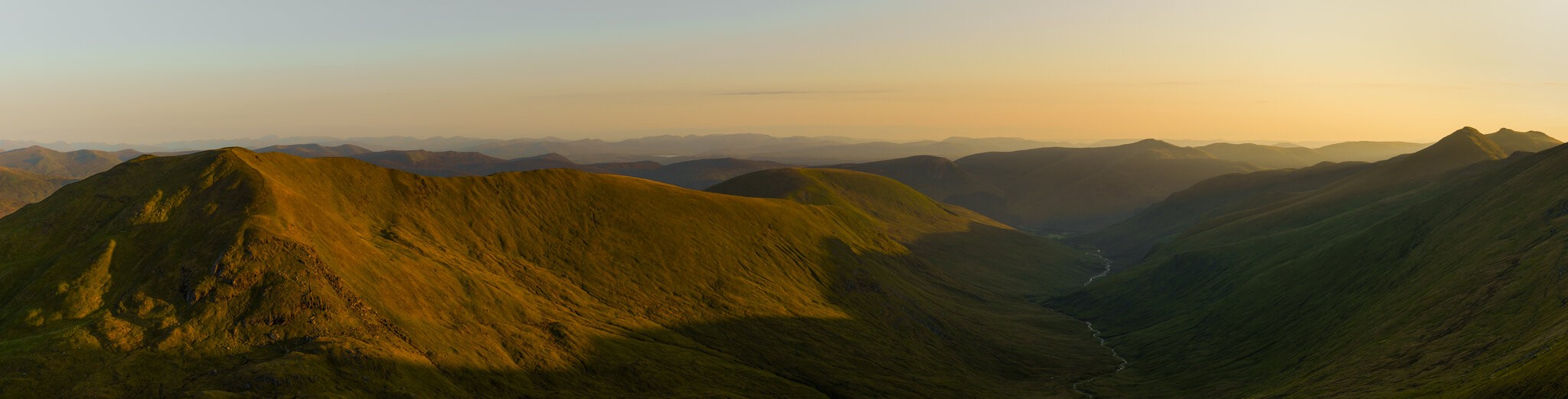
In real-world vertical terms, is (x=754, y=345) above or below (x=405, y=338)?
below

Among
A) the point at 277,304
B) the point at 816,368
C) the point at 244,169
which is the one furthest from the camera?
the point at 816,368

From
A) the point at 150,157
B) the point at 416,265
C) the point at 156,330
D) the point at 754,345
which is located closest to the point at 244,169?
the point at 150,157

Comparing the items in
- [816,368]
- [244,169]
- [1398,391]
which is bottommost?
[816,368]

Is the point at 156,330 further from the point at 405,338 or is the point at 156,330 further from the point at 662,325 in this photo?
the point at 662,325

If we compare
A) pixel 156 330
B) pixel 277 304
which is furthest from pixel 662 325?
pixel 156 330

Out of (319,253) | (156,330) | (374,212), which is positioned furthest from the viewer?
(374,212)

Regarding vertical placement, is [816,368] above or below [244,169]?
below

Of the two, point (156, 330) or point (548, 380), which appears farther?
point (548, 380)

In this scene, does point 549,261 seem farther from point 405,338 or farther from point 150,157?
point 150,157

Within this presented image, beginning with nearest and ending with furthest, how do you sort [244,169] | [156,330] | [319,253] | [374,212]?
1. [156,330]
2. [319,253]
3. [244,169]
4. [374,212]
